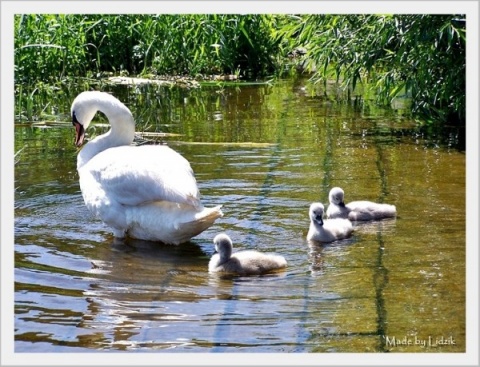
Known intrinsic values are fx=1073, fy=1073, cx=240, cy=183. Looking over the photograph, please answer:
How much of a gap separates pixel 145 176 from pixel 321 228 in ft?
3.91

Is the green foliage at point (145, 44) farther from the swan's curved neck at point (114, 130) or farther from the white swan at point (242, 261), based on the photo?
the white swan at point (242, 261)

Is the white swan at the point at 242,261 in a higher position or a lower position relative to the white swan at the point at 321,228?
lower

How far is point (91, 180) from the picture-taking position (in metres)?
7.29

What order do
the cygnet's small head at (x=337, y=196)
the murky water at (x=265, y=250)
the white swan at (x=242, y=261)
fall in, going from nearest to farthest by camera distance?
the murky water at (x=265, y=250) → the white swan at (x=242, y=261) → the cygnet's small head at (x=337, y=196)

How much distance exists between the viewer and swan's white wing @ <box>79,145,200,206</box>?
6.84 metres

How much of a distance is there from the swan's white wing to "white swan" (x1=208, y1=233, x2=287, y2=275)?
52cm

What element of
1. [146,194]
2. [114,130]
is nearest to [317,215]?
[146,194]

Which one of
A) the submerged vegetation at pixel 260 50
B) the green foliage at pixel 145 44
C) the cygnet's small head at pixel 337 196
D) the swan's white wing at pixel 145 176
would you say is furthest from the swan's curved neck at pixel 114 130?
the green foliage at pixel 145 44

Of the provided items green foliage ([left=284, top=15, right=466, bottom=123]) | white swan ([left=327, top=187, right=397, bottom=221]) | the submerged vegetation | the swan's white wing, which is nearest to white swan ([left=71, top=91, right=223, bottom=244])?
the swan's white wing

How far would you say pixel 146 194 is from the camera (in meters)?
6.95

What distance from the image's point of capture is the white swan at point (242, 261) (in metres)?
6.36

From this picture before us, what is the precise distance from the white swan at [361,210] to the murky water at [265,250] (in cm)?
9

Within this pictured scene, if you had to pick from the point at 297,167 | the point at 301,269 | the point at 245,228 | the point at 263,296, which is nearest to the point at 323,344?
the point at 263,296

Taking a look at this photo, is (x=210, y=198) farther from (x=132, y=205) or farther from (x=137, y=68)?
(x=137, y=68)
